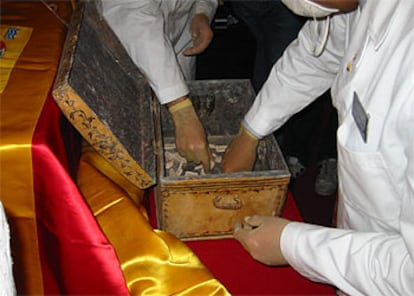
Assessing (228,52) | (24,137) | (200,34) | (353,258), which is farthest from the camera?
(228,52)

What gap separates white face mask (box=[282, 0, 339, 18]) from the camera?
0.66 meters

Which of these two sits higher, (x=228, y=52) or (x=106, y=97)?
(x=106, y=97)

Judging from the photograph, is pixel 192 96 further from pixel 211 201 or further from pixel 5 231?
pixel 5 231

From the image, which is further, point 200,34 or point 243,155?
point 200,34

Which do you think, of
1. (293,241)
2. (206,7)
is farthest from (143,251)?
(206,7)

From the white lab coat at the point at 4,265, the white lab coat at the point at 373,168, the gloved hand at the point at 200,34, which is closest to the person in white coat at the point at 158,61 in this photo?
the gloved hand at the point at 200,34

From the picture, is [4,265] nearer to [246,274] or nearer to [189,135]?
[246,274]

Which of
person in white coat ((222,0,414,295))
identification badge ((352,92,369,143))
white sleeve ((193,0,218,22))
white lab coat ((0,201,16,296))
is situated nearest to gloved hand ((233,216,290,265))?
person in white coat ((222,0,414,295))

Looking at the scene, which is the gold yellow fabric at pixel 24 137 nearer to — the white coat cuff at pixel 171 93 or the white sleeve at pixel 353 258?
the white coat cuff at pixel 171 93

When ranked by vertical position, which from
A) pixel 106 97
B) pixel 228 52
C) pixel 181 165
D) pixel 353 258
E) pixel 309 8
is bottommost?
pixel 228 52

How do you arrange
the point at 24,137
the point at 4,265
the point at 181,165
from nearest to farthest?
the point at 4,265 < the point at 24,137 < the point at 181,165

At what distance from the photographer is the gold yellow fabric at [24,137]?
72 centimetres

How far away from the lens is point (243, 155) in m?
0.98

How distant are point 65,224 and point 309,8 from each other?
0.52 metres
